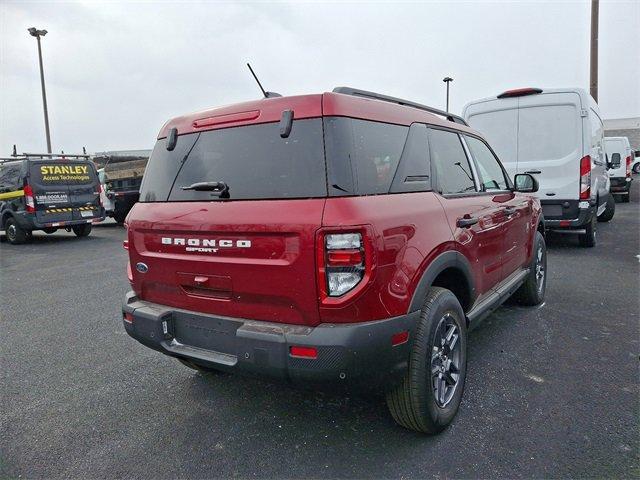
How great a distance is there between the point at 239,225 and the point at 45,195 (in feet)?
35.5

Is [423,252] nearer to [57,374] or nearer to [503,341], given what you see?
[503,341]

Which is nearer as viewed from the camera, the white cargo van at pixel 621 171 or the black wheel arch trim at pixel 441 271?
the black wheel arch trim at pixel 441 271

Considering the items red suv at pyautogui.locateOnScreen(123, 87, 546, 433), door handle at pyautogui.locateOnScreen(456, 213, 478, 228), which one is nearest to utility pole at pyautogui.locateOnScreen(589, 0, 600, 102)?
door handle at pyautogui.locateOnScreen(456, 213, 478, 228)

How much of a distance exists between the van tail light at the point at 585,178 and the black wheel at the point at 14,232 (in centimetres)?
1232

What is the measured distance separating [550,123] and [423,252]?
6.17 meters

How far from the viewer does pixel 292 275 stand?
2215mm

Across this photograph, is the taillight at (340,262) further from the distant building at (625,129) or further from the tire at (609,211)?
the distant building at (625,129)

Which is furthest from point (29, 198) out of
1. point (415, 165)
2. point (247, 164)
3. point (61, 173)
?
point (415, 165)

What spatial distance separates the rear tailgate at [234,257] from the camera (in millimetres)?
2197

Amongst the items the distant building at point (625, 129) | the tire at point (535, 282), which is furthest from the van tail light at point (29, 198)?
the distant building at point (625, 129)

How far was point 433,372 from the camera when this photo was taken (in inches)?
103

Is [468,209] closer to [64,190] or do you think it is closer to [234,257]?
[234,257]

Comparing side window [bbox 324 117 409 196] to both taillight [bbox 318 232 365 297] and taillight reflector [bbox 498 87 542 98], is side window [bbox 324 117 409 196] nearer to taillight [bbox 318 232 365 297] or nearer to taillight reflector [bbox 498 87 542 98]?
taillight [bbox 318 232 365 297]

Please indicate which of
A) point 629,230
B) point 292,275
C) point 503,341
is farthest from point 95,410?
point 629,230
